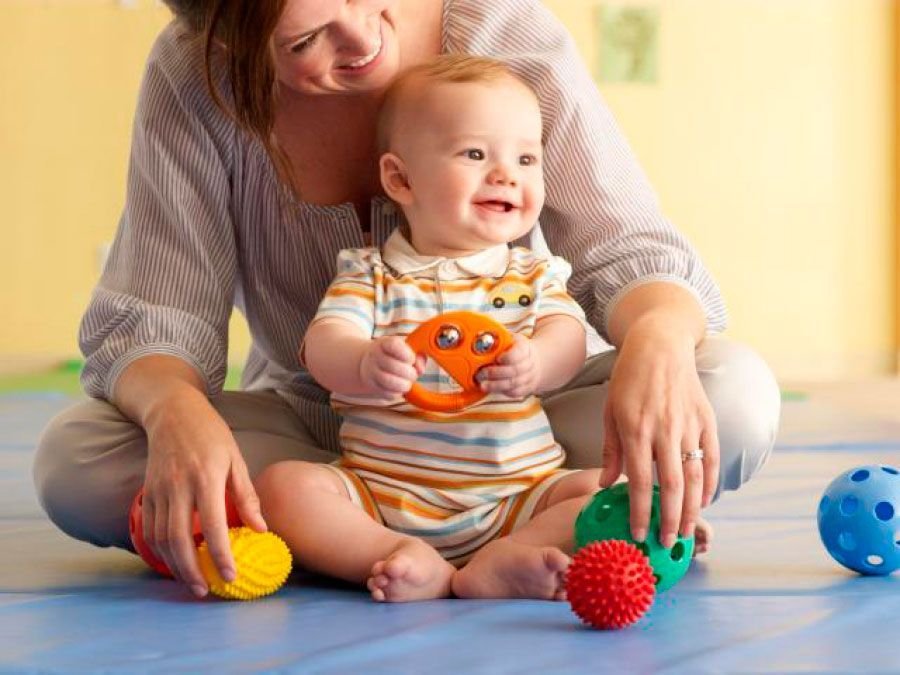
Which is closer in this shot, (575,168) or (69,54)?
(575,168)

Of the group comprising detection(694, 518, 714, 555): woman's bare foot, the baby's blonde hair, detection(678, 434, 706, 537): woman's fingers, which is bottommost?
detection(694, 518, 714, 555): woman's bare foot

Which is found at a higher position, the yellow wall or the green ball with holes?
the green ball with holes

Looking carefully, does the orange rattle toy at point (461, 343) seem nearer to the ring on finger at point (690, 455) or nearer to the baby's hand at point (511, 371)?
the baby's hand at point (511, 371)

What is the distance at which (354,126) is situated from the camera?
162 cm

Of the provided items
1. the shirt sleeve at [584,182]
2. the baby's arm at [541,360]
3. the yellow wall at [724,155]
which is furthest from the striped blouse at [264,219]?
the yellow wall at [724,155]

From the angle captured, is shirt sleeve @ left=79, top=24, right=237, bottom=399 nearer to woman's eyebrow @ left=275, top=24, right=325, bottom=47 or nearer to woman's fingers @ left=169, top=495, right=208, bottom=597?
woman's eyebrow @ left=275, top=24, right=325, bottom=47

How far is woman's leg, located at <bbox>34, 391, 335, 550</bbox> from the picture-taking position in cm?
150

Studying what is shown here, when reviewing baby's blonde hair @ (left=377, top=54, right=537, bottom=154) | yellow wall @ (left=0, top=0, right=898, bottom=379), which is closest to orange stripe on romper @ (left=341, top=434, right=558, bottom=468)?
baby's blonde hair @ (left=377, top=54, right=537, bottom=154)

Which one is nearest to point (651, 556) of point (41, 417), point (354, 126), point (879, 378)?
point (354, 126)

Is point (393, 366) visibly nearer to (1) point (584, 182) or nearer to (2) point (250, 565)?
(2) point (250, 565)

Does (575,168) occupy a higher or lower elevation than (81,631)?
higher

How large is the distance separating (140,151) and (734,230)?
3.76m

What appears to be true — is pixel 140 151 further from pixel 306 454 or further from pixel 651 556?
pixel 651 556

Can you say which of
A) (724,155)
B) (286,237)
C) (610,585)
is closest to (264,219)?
(286,237)
